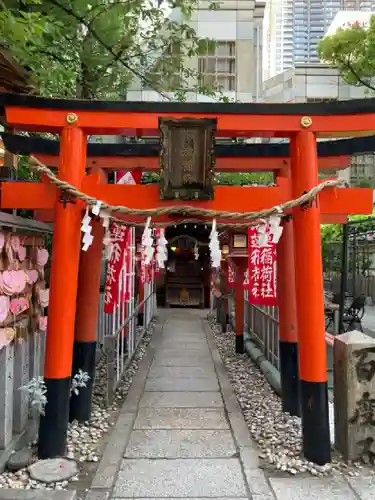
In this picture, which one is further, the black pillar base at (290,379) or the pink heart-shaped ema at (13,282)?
the black pillar base at (290,379)

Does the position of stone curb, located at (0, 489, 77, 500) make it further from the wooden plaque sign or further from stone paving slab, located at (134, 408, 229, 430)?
the wooden plaque sign

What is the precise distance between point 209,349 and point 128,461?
279 inches

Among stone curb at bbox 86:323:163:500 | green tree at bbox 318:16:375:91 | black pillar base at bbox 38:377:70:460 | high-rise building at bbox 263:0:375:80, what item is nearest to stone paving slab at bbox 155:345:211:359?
stone curb at bbox 86:323:163:500

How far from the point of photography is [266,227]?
502 centimetres

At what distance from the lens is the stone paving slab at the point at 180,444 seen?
5105mm

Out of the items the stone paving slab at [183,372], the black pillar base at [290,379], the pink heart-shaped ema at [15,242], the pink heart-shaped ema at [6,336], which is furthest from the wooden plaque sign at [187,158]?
the stone paving slab at [183,372]

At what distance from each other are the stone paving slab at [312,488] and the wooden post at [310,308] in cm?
33

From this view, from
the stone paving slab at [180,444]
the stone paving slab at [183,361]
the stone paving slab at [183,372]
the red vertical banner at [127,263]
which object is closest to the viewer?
the stone paving slab at [180,444]

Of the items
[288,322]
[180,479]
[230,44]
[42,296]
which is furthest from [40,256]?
[230,44]

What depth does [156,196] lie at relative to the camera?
5.04 meters

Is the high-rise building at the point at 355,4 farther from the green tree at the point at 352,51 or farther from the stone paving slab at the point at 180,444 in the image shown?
the stone paving slab at the point at 180,444

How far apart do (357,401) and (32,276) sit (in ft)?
13.6

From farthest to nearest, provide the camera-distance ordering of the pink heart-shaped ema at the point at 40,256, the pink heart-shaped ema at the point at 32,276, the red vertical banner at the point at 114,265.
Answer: the red vertical banner at the point at 114,265 < the pink heart-shaped ema at the point at 40,256 < the pink heart-shaped ema at the point at 32,276

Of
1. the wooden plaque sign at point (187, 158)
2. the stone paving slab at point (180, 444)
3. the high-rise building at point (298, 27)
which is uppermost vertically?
the high-rise building at point (298, 27)
